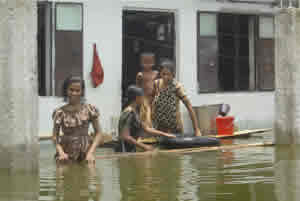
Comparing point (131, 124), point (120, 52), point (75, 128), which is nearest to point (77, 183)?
point (75, 128)

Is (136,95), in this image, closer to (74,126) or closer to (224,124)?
(74,126)

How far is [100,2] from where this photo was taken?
1579cm

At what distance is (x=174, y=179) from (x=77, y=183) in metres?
1.12

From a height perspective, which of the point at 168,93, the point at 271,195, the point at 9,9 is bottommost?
the point at 271,195

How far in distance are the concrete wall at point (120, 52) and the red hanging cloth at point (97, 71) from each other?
0.39 ft

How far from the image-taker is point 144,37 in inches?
675

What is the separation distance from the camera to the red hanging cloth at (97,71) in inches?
615

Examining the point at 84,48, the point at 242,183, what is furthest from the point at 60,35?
the point at 242,183

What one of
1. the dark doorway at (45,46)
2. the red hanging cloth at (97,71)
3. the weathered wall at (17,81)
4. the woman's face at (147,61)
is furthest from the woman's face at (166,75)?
the weathered wall at (17,81)

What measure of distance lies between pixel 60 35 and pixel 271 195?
341 inches

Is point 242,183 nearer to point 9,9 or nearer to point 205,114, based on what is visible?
point 9,9

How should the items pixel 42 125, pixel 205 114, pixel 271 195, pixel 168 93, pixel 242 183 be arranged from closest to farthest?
pixel 271 195 → pixel 242 183 → pixel 168 93 → pixel 42 125 → pixel 205 114

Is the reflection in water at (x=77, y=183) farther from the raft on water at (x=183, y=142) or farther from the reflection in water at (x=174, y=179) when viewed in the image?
the raft on water at (x=183, y=142)

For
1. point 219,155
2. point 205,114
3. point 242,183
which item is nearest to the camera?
point 242,183
